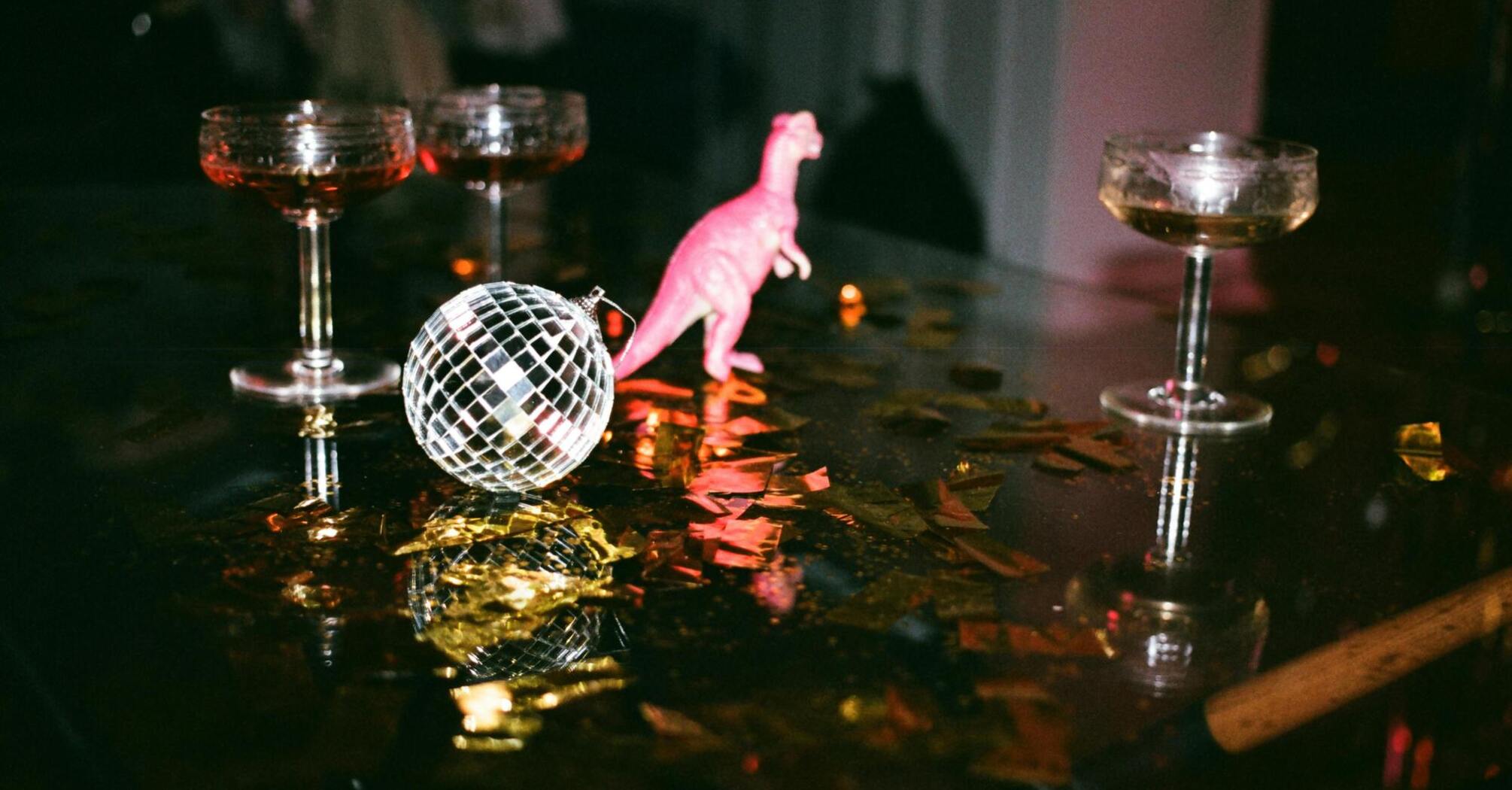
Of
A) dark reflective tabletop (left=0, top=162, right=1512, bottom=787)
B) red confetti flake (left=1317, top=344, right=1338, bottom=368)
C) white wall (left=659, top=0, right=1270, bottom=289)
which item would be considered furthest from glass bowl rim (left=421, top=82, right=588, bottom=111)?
white wall (left=659, top=0, right=1270, bottom=289)

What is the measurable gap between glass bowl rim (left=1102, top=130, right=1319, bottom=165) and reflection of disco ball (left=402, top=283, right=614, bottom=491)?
50cm

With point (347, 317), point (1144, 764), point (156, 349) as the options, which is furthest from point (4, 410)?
point (1144, 764)

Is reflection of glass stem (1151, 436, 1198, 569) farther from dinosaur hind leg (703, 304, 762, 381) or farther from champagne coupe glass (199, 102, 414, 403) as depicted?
champagne coupe glass (199, 102, 414, 403)

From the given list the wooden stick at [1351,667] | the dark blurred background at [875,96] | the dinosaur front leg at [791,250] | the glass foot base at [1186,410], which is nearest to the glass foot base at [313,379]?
the dinosaur front leg at [791,250]

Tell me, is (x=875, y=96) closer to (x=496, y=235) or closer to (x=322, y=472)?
(x=496, y=235)

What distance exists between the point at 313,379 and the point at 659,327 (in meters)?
0.31

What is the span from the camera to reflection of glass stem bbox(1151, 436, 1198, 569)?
907 mm

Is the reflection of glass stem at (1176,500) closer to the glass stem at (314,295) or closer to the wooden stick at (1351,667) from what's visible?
the wooden stick at (1351,667)

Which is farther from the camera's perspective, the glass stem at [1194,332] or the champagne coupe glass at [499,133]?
the champagne coupe glass at [499,133]

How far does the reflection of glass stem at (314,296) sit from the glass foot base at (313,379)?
12 mm

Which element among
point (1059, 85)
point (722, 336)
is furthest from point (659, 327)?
point (1059, 85)

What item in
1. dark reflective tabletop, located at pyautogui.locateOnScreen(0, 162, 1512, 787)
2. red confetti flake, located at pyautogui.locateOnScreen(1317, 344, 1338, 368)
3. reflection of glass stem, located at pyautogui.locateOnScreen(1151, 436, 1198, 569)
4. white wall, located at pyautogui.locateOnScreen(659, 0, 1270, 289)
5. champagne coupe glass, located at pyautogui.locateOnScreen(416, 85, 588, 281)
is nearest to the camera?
dark reflective tabletop, located at pyautogui.locateOnScreen(0, 162, 1512, 787)

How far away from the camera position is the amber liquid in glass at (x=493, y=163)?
1516 mm

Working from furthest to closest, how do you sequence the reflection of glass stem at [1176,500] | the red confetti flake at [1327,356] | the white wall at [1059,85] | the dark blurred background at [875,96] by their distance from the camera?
the white wall at [1059,85] → the dark blurred background at [875,96] → the red confetti flake at [1327,356] → the reflection of glass stem at [1176,500]
